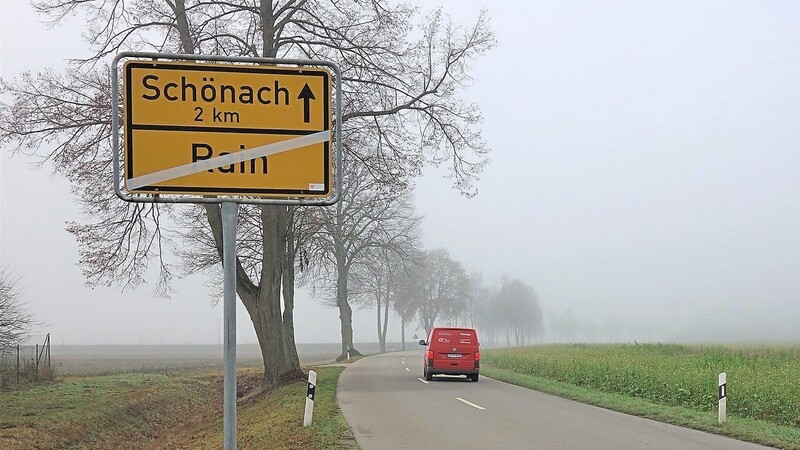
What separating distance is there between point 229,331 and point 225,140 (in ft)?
3.78

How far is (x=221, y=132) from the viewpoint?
16.4 feet

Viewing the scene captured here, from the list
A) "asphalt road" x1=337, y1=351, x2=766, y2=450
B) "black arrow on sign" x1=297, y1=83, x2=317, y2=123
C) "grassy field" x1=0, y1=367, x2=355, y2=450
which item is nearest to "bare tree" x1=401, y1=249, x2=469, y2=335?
"grassy field" x1=0, y1=367, x2=355, y2=450

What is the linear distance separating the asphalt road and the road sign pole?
8.26 m

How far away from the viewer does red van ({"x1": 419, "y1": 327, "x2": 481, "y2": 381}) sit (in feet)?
92.2

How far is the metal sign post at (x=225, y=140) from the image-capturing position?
495 centimetres

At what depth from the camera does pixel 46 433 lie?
18.8 metres

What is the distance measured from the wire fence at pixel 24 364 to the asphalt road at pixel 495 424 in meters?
12.0

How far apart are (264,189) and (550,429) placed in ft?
37.8

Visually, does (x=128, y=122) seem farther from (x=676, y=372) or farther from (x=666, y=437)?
(x=676, y=372)

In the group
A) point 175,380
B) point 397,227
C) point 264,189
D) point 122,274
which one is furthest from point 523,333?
point 264,189

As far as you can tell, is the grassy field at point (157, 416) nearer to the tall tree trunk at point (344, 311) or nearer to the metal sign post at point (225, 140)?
the metal sign post at point (225, 140)

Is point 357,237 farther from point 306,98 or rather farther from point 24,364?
point 306,98

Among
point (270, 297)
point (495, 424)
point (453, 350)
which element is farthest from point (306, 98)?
point (453, 350)

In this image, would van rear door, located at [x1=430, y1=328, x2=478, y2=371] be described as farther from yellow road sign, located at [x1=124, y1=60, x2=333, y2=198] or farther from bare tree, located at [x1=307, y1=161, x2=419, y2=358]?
yellow road sign, located at [x1=124, y1=60, x2=333, y2=198]
